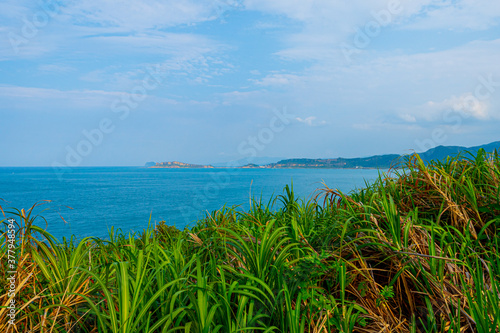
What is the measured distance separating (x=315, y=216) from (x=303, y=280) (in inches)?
68.1

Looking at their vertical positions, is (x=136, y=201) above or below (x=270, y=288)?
below

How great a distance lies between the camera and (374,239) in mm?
2625

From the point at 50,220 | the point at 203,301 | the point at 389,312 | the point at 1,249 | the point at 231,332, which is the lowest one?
the point at 50,220

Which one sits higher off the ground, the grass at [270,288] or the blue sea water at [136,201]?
the grass at [270,288]

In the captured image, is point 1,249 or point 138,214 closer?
point 1,249

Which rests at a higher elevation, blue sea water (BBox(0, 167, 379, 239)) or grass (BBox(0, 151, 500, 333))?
grass (BBox(0, 151, 500, 333))

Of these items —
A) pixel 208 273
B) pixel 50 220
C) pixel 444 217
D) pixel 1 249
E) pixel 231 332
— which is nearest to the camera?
pixel 231 332

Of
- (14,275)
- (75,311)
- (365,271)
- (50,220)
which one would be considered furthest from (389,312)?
(50,220)

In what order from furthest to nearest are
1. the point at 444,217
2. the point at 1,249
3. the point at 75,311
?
the point at 444,217
the point at 1,249
the point at 75,311

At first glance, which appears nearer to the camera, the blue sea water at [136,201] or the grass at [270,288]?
the grass at [270,288]

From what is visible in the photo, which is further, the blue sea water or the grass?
the blue sea water

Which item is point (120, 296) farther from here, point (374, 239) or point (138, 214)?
point (138, 214)

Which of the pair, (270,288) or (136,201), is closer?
(270,288)

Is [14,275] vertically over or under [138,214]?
over
